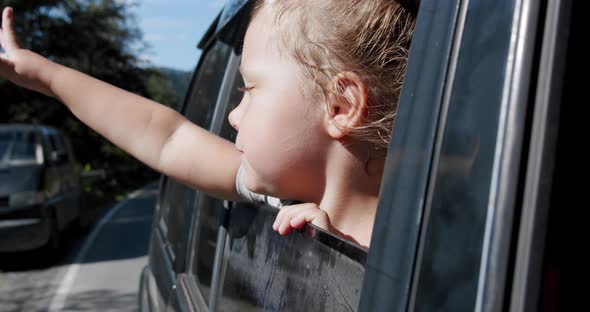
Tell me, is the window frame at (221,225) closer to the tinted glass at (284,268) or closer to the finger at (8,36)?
the tinted glass at (284,268)

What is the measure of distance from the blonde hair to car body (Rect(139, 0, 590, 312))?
320mm

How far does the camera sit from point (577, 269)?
69 cm

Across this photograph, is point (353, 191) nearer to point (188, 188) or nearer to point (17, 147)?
point (188, 188)

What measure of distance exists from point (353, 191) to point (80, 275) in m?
7.39

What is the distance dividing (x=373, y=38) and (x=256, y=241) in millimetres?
563

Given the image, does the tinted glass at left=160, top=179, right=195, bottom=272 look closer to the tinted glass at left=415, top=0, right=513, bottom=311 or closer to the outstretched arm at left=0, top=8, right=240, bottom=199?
the outstretched arm at left=0, top=8, right=240, bottom=199

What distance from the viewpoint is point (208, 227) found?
2.30 m

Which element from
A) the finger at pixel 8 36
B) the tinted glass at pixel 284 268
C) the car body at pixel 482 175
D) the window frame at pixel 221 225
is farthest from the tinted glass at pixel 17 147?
the car body at pixel 482 175

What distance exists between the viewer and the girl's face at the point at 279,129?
4.36 feet

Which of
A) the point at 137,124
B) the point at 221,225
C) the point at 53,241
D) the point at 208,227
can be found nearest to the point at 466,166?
the point at 137,124

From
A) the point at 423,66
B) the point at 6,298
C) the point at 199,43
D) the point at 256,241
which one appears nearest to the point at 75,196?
the point at 6,298

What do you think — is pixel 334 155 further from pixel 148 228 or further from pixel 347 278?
pixel 148 228

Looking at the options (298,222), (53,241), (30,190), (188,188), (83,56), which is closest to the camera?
(298,222)

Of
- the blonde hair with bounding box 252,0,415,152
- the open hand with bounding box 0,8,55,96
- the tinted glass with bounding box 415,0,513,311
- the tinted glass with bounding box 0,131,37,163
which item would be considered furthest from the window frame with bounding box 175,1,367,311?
Answer: the tinted glass with bounding box 0,131,37,163
